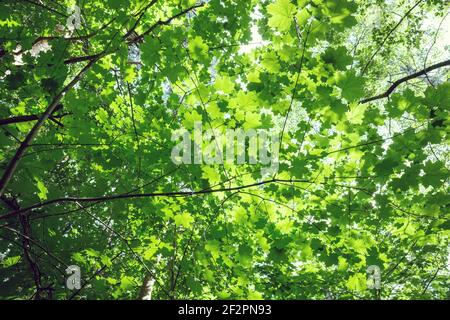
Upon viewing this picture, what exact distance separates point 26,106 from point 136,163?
4.02ft

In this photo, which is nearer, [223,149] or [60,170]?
[223,149]

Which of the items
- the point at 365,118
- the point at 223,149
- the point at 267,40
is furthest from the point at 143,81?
the point at 365,118

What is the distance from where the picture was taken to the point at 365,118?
2.16m

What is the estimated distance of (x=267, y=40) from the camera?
3.20 meters

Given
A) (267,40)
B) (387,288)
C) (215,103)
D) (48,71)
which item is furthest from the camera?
(387,288)

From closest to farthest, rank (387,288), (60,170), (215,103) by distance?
(215,103) → (387,288) → (60,170)

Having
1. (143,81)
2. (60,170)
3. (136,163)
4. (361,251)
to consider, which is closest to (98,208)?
(60,170)

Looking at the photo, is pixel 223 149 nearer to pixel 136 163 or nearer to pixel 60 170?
pixel 136 163

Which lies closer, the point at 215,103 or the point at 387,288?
the point at 215,103

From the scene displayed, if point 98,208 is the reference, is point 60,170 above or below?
above

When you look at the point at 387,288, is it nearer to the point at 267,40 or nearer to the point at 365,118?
the point at 365,118

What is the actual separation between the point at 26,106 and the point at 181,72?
1749 mm

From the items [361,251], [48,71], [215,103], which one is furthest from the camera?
[361,251]
